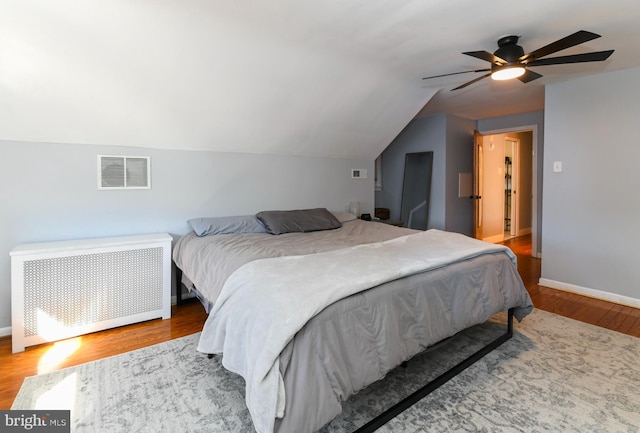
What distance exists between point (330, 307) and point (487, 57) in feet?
6.93

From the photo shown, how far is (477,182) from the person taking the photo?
5324 mm

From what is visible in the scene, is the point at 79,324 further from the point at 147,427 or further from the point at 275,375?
the point at 275,375

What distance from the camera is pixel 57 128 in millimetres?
2596

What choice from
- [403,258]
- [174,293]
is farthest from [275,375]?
[174,293]

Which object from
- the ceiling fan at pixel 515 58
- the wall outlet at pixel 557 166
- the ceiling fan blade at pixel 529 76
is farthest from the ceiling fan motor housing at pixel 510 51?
the wall outlet at pixel 557 166

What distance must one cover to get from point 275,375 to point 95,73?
96.7 inches

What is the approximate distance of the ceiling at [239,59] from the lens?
200cm

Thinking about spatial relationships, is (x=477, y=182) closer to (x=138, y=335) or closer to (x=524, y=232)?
(x=524, y=232)

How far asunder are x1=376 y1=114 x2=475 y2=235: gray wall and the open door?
0.13m

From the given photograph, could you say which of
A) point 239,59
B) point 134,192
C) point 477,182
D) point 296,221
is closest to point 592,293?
point 477,182

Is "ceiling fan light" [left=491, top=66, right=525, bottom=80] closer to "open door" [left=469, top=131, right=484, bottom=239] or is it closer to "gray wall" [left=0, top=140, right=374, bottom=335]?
"gray wall" [left=0, top=140, right=374, bottom=335]

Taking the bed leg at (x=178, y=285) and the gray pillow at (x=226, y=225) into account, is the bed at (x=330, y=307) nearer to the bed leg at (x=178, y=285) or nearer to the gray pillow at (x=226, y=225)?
the gray pillow at (x=226, y=225)

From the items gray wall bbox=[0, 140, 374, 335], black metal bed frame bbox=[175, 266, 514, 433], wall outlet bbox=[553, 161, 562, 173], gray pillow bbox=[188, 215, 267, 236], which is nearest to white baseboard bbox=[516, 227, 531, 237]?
wall outlet bbox=[553, 161, 562, 173]

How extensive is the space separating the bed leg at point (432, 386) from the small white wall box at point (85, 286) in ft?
6.92
